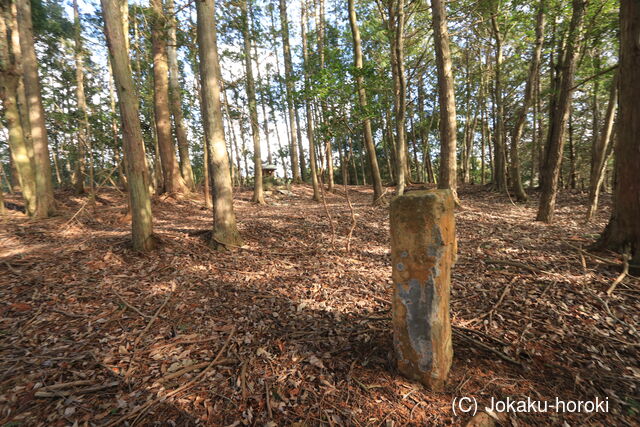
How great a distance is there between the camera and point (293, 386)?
2357 millimetres

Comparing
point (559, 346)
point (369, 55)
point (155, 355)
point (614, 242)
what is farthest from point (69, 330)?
point (369, 55)

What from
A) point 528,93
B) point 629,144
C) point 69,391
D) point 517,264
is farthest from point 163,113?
point 528,93

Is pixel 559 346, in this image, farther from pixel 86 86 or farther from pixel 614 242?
pixel 86 86

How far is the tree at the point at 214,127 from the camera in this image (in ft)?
16.9

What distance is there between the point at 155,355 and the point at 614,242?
6.55m

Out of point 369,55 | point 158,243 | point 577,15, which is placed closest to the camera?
point 158,243

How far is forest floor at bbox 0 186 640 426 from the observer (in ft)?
6.93

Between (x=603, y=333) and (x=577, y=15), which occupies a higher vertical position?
(x=577, y=15)

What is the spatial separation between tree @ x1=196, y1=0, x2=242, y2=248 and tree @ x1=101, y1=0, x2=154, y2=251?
120 cm

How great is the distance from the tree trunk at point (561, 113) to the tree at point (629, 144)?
7.25 feet

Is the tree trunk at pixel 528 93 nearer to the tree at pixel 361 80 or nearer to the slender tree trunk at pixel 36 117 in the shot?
the tree at pixel 361 80

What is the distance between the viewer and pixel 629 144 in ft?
12.0

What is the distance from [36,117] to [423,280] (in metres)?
12.0

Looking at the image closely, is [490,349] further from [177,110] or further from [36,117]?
[177,110]
